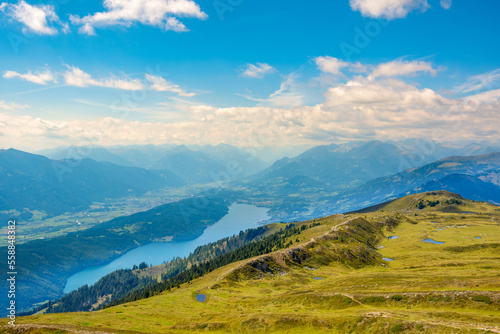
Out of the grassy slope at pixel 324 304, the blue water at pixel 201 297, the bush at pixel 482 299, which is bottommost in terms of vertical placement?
the blue water at pixel 201 297

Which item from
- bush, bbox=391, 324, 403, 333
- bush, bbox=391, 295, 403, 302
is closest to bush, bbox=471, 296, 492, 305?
bush, bbox=391, 295, 403, 302

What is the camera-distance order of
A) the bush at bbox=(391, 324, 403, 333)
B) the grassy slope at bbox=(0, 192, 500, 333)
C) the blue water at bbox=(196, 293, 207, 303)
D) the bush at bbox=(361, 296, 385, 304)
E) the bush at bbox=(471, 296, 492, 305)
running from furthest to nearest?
the blue water at bbox=(196, 293, 207, 303)
the bush at bbox=(361, 296, 385, 304)
the bush at bbox=(471, 296, 492, 305)
the grassy slope at bbox=(0, 192, 500, 333)
the bush at bbox=(391, 324, 403, 333)

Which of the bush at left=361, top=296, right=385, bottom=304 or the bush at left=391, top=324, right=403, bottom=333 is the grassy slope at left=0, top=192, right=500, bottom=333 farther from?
the bush at left=361, top=296, right=385, bottom=304

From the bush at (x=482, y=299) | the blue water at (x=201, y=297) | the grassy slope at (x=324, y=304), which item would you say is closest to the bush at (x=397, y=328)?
the grassy slope at (x=324, y=304)

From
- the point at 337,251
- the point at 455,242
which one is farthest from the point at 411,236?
the point at 337,251

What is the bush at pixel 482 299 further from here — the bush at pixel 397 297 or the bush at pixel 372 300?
the bush at pixel 372 300

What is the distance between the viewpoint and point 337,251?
155125 millimetres

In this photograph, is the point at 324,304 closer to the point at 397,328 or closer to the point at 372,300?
the point at 372,300

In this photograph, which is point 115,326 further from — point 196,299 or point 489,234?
point 489,234

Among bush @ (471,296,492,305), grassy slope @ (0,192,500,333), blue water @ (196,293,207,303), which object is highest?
bush @ (471,296,492,305)

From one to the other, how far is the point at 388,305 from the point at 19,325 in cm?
8281

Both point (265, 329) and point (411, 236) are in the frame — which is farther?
point (411, 236)

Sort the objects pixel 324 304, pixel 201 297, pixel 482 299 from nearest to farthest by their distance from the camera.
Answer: pixel 482 299 < pixel 324 304 < pixel 201 297

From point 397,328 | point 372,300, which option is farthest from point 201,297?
point 397,328
